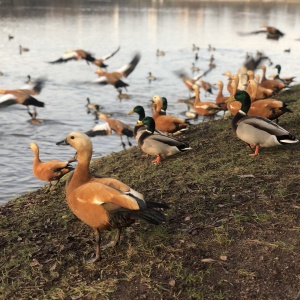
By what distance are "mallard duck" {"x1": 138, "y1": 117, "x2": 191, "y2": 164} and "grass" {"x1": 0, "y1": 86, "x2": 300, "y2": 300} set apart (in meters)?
0.82

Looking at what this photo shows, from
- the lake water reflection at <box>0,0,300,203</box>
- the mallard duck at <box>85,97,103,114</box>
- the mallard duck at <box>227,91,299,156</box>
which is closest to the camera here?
the mallard duck at <box>227,91,299,156</box>

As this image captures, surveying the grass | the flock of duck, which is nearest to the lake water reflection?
the flock of duck

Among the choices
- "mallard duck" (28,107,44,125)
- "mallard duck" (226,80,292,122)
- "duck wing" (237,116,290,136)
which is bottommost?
"mallard duck" (28,107,44,125)

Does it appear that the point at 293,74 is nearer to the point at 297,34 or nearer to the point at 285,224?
the point at 285,224

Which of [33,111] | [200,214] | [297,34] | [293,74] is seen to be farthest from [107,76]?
[297,34]

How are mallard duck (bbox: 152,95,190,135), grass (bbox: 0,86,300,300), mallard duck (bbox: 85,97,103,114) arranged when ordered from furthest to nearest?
mallard duck (bbox: 85,97,103,114) < mallard duck (bbox: 152,95,190,135) < grass (bbox: 0,86,300,300)

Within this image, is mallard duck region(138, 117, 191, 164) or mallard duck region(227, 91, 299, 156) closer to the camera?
mallard duck region(227, 91, 299, 156)

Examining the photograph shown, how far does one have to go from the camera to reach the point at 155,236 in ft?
17.8

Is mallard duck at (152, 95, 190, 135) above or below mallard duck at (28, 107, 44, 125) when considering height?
above

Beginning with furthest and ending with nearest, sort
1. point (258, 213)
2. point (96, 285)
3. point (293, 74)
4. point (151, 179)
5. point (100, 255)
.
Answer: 1. point (293, 74)
2. point (151, 179)
3. point (258, 213)
4. point (100, 255)
5. point (96, 285)

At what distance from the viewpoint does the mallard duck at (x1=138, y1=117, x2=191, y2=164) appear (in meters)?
8.53

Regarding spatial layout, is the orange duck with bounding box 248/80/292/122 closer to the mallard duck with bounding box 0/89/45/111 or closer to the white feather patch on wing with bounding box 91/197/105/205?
the white feather patch on wing with bounding box 91/197/105/205

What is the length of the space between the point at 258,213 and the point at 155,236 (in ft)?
4.44

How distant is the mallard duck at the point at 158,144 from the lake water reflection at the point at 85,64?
284cm
